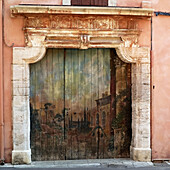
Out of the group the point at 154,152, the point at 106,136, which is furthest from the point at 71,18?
the point at 154,152

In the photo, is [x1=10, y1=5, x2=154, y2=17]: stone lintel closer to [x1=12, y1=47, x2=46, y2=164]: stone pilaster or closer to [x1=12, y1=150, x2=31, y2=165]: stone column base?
[x1=12, y1=47, x2=46, y2=164]: stone pilaster

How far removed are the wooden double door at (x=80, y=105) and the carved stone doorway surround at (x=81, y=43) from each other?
0.96ft

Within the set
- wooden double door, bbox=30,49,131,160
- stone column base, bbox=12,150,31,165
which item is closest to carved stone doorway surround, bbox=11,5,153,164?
stone column base, bbox=12,150,31,165

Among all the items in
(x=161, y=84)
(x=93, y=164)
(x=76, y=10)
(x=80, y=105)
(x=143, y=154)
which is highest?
(x=76, y=10)

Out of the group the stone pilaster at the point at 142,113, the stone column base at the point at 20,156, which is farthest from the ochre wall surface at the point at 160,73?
the stone column base at the point at 20,156

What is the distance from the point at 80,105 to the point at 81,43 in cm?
129

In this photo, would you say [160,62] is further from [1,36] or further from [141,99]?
[1,36]

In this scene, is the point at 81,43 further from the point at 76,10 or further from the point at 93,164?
the point at 93,164

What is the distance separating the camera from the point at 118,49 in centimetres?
734

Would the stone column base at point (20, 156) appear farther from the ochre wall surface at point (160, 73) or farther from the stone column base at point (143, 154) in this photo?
the ochre wall surface at point (160, 73)

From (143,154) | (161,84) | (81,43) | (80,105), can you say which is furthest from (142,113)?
(81,43)

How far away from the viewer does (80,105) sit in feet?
24.8

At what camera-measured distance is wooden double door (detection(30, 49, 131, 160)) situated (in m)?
7.44

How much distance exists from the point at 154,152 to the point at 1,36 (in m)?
3.83
